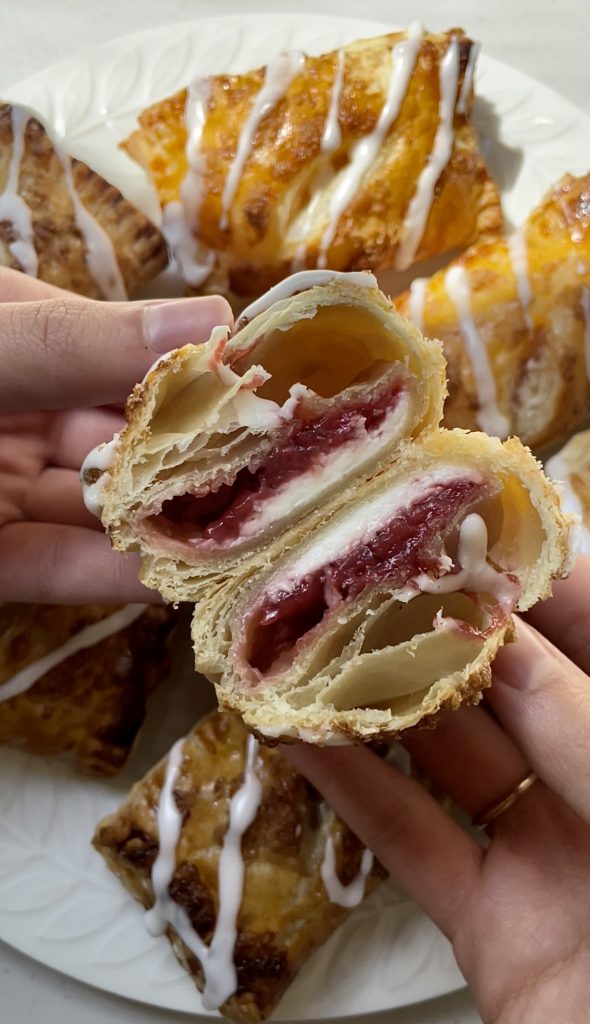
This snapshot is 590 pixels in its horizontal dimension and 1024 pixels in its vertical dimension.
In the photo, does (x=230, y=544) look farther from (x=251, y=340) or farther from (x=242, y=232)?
(x=242, y=232)

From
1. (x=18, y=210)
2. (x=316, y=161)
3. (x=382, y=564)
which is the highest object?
(x=316, y=161)

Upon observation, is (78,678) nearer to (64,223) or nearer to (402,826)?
(402,826)

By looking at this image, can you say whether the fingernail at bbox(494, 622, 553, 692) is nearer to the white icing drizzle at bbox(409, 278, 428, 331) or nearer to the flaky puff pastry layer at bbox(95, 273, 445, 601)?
the flaky puff pastry layer at bbox(95, 273, 445, 601)

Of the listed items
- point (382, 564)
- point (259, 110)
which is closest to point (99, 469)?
point (382, 564)

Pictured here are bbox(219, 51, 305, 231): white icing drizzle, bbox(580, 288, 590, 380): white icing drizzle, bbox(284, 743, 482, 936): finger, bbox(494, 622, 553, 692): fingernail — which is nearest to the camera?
bbox(494, 622, 553, 692): fingernail

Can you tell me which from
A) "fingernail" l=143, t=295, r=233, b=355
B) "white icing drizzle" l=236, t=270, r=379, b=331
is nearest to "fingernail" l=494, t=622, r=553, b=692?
"white icing drizzle" l=236, t=270, r=379, b=331

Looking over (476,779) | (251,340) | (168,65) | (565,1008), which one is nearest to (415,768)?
(476,779)
